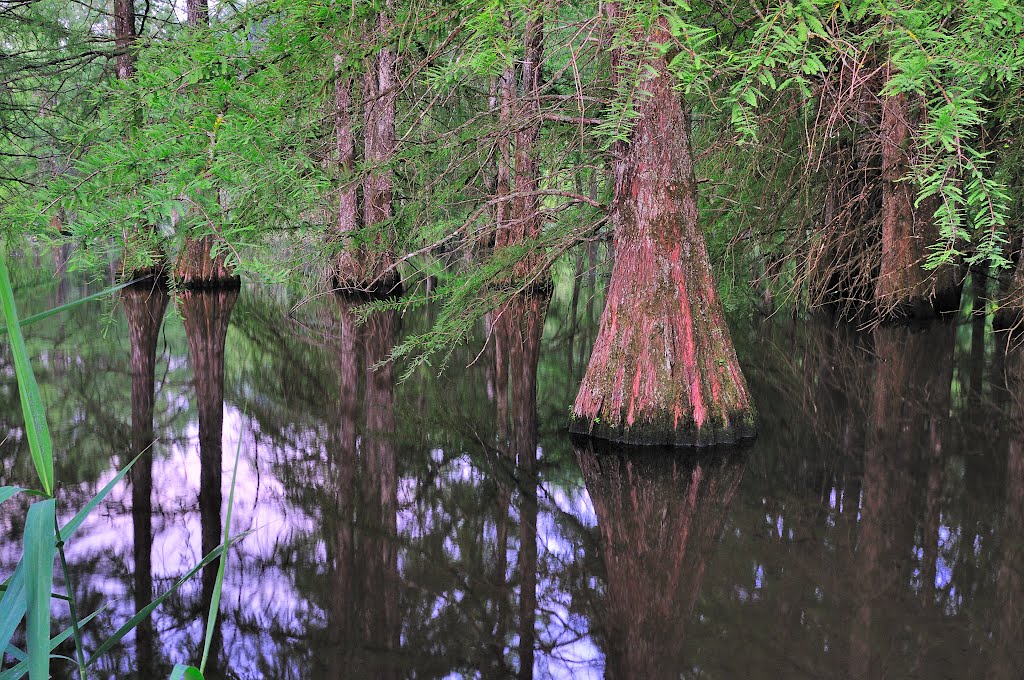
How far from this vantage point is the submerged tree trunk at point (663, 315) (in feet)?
21.7

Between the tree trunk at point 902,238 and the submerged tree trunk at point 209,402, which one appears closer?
the submerged tree trunk at point 209,402

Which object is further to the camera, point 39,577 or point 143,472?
point 143,472

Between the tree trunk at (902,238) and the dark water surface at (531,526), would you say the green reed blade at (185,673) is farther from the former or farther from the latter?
the tree trunk at (902,238)

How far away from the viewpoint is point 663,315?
6.62m

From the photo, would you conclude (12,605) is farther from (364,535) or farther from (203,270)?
(203,270)

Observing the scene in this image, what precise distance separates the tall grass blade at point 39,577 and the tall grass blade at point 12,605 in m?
0.07

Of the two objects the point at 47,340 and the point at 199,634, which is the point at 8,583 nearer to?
the point at 199,634

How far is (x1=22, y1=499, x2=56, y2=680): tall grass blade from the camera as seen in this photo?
137 cm

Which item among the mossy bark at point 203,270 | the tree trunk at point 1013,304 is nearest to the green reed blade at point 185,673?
the tree trunk at point 1013,304

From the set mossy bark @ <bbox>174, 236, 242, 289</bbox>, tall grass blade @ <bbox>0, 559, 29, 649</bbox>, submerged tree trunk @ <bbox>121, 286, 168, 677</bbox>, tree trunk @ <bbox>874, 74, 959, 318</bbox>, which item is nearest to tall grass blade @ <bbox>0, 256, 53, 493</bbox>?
tall grass blade @ <bbox>0, 559, 29, 649</bbox>

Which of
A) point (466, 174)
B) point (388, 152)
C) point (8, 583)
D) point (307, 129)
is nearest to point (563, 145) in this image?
point (466, 174)

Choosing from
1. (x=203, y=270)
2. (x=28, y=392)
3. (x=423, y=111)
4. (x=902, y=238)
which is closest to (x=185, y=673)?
(x=28, y=392)

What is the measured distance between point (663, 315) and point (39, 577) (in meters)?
5.58

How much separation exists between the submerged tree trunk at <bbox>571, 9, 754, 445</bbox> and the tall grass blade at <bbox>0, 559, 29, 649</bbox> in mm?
5379
